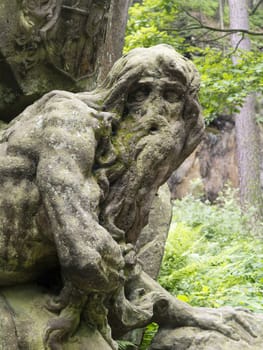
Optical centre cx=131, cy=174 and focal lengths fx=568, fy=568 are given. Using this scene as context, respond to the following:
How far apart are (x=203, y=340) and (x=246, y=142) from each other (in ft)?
29.5

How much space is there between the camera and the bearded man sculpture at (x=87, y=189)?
247 centimetres

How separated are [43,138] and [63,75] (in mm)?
1365

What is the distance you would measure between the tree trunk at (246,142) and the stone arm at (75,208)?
871 centimetres

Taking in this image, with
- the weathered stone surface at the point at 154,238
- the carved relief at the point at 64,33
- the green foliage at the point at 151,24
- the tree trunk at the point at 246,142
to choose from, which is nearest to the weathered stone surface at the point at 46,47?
the carved relief at the point at 64,33

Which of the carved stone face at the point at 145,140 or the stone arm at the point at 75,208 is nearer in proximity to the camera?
the stone arm at the point at 75,208

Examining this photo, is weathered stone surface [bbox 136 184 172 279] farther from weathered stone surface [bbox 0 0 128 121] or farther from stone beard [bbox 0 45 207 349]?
stone beard [bbox 0 45 207 349]

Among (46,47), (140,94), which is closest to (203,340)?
(140,94)

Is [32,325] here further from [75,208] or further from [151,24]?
[151,24]

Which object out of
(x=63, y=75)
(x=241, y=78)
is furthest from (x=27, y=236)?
(x=241, y=78)

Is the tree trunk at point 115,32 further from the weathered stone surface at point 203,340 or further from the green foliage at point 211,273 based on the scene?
the weathered stone surface at point 203,340

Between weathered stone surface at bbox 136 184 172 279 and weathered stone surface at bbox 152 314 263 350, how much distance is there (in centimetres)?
99

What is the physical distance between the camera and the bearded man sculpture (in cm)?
247

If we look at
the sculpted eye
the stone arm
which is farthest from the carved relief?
the stone arm

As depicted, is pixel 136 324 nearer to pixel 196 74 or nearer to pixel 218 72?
pixel 196 74
